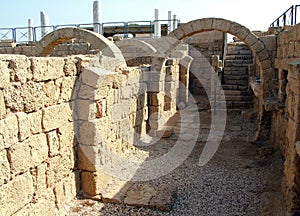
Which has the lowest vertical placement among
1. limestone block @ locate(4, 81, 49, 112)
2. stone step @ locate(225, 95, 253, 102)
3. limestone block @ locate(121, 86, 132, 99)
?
stone step @ locate(225, 95, 253, 102)

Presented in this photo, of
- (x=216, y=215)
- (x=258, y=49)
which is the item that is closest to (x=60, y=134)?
(x=216, y=215)

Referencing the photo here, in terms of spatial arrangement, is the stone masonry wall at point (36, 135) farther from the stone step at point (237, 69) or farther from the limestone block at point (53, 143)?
the stone step at point (237, 69)

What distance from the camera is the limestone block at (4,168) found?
11.4ft

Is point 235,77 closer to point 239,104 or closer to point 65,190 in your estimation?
point 239,104

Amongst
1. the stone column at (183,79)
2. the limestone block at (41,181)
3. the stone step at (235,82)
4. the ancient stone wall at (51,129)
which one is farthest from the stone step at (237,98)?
the limestone block at (41,181)

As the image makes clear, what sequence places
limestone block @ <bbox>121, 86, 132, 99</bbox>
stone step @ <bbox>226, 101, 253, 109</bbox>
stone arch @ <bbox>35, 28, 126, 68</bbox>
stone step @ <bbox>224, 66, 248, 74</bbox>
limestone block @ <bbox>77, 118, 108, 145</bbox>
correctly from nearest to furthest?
1. limestone block @ <bbox>77, 118, 108, 145</bbox>
2. limestone block @ <bbox>121, 86, 132, 99</bbox>
3. stone arch @ <bbox>35, 28, 126, 68</bbox>
4. stone step @ <bbox>226, 101, 253, 109</bbox>
5. stone step @ <bbox>224, 66, 248, 74</bbox>

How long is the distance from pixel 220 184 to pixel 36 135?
Result: 382 centimetres

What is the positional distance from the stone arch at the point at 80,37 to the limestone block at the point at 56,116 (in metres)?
4.65

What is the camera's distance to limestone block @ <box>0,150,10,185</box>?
3479mm

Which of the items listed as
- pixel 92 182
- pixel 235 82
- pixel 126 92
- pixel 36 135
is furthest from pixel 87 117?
pixel 235 82

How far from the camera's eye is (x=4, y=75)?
3473 millimetres

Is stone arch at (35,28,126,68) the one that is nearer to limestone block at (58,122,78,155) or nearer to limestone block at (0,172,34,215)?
limestone block at (58,122,78,155)

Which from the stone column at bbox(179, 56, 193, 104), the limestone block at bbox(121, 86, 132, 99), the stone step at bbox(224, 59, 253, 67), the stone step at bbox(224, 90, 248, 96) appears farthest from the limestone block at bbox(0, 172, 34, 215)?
the stone step at bbox(224, 59, 253, 67)

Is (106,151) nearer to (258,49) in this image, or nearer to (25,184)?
(25,184)
